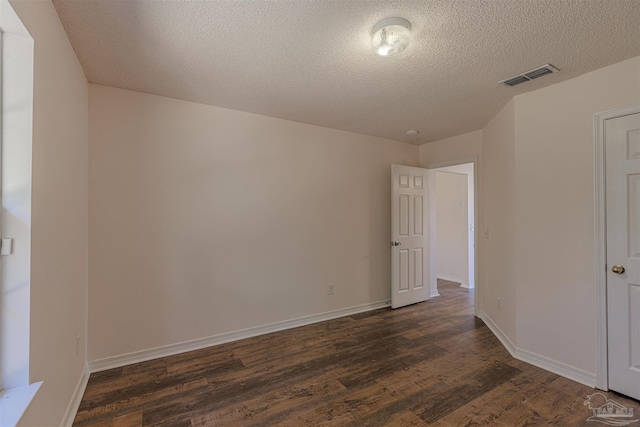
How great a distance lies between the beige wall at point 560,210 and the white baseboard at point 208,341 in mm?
1980

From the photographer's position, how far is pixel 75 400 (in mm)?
1918

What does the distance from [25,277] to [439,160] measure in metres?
4.39

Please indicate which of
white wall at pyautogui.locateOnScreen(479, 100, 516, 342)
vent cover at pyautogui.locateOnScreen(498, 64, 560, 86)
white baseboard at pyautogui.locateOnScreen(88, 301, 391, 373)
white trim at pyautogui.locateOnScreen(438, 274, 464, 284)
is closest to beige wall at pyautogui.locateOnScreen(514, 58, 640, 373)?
white wall at pyautogui.locateOnScreen(479, 100, 516, 342)

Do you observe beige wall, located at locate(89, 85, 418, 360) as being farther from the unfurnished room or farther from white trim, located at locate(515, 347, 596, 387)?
white trim, located at locate(515, 347, 596, 387)

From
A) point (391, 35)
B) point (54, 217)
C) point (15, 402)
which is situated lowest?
point (15, 402)

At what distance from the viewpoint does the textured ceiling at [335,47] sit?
5.15 feet

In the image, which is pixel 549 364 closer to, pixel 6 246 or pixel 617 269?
pixel 617 269

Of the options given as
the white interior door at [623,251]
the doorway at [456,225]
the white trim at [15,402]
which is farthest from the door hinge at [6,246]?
the doorway at [456,225]

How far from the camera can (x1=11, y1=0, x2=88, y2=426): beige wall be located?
1348mm

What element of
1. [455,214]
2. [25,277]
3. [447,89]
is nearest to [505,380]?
[447,89]

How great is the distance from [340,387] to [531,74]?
9.39ft

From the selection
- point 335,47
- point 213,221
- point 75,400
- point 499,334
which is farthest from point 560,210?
point 75,400

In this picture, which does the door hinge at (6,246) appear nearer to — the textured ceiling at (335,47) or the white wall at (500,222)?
the textured ceiling at (335,47)

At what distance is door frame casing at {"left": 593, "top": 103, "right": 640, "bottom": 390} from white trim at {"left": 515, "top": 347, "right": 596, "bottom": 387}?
0.06 m
